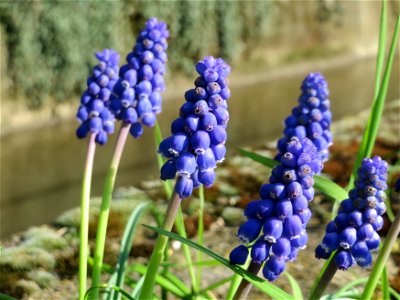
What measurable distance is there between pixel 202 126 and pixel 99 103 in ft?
3.40

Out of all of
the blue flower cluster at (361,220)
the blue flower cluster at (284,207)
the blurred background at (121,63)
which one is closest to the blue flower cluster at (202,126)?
the blue flower cluster at (284,207)

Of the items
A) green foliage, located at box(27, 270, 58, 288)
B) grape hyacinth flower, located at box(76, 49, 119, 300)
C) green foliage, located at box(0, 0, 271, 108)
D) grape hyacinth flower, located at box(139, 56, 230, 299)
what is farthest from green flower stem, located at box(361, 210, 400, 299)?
green foliage, located at box(0, 0, 271, 108)

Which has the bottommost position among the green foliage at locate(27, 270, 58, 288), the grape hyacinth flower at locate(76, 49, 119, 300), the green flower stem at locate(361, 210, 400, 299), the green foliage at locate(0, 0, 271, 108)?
the green foliage at locate(27, 270, 58, 288)

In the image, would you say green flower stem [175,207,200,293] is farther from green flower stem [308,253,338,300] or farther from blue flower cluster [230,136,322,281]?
blue flower cluster [230,136,322,281]

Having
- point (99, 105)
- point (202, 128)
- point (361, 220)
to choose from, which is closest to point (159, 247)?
point (202, 128)

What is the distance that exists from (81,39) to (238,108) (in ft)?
9.21

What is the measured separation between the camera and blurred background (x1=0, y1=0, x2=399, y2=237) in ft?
24.4

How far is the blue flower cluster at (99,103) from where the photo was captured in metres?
2.93

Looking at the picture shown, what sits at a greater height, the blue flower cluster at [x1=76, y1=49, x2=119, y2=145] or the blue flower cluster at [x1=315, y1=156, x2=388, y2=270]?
the blue flower cluster at [x1=76, y1=49, x2=119, y2=145]

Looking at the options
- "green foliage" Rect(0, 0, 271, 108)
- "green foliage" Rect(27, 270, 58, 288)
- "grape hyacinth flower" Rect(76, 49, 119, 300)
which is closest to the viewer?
"grape hyacinth flower" Rect(76, 49, 119, 300)

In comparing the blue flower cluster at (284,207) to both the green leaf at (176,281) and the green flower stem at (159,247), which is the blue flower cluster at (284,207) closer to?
the green flower stem at (159,247)

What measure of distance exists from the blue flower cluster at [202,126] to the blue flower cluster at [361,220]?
1.49 feet

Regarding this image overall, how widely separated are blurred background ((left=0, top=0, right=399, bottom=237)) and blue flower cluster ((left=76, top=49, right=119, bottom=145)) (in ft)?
9.37

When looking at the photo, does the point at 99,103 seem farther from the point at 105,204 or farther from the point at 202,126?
the point at 202,126
